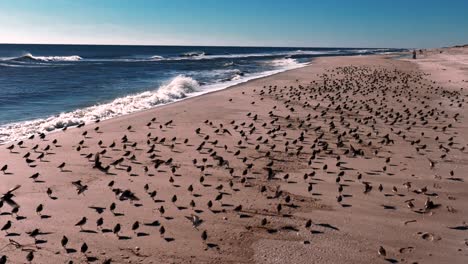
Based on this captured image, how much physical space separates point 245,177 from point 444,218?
423 centimetres

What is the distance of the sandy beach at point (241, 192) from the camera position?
22.5ft

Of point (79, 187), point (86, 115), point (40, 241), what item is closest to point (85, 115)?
point (86, 115)

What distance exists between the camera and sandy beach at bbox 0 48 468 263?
6860 mm

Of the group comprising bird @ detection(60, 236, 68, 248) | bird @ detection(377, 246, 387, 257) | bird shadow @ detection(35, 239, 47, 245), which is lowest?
bird @ detection(377, 246, 387, 257)

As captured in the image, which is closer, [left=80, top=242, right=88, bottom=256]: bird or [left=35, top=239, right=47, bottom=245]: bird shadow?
[left=80, top=242, right=88, bottom=256]: bird

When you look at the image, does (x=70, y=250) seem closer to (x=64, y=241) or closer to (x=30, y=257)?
(x=64, y=241)

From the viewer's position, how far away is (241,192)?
30.3 ft

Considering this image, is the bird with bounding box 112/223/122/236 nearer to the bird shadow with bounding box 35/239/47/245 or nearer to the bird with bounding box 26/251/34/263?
the bird shadow with bounding box 35/239/47/245

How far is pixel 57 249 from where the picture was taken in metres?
6.74

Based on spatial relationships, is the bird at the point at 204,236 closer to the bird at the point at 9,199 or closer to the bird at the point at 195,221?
the bird at the point at 195,221

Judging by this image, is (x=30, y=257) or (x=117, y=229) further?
(x=117, y=229)

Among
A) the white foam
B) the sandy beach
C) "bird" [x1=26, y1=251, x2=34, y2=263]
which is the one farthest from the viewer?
the white foam

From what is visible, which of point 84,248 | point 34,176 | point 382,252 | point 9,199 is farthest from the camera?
point 34,176

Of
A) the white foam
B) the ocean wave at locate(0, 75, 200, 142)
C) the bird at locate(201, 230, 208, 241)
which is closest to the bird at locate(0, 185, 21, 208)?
the bird at locate(201, 230, 208, 241)
